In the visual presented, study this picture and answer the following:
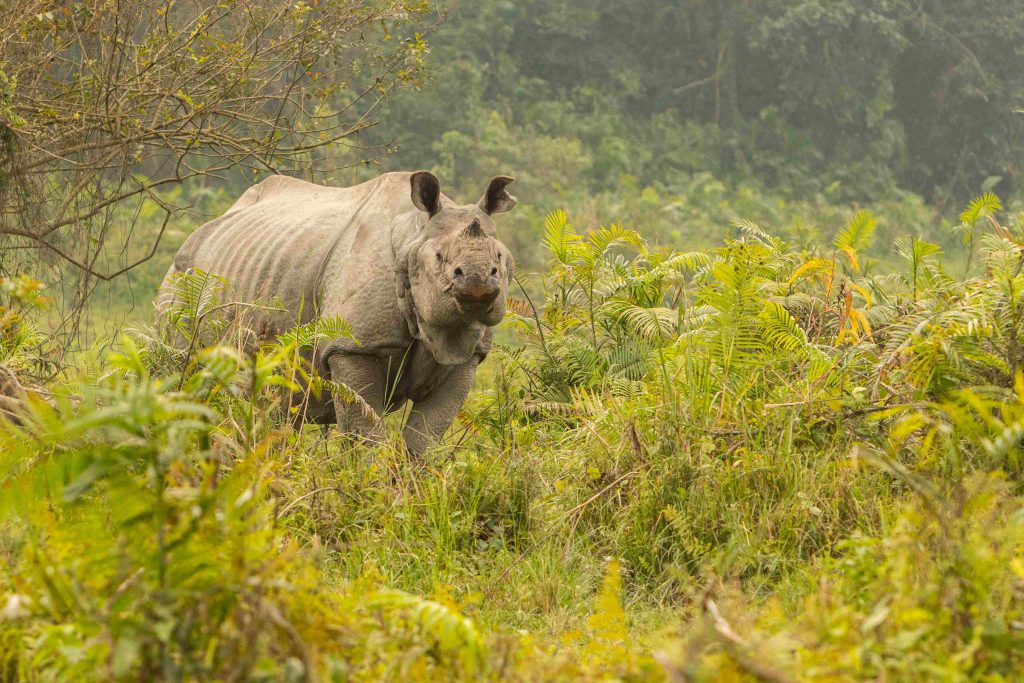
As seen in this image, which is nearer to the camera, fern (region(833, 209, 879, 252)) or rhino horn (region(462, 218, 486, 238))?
rhino horn (region(462, 218, 486, 238))

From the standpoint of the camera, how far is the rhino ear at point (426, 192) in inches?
252

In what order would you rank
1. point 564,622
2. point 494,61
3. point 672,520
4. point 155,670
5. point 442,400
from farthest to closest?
point 494,61 → point 442,400 → point 672,520 → point 564,622 → point 155,670

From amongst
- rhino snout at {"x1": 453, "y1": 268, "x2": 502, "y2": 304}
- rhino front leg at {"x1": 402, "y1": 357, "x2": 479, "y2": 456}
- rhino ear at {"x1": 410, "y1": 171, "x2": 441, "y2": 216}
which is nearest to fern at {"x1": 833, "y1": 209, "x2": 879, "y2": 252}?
rhino front leg at {"x1": 402, "y1": 357, "x2": 479, "y2": 456}

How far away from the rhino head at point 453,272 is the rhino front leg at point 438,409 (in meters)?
0.39

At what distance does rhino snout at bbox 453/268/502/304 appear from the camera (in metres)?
5.96

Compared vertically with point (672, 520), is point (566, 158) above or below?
below

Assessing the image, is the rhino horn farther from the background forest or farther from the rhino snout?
the background forest

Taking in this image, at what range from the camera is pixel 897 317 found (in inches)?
277

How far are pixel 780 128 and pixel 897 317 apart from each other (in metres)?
21.9

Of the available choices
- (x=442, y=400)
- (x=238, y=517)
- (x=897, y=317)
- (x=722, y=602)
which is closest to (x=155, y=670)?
(x=238, y=517)

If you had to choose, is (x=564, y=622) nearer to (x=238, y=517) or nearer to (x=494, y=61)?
(x=238, y=517)

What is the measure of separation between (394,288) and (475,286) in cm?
73

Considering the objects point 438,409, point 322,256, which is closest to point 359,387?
point 438,409

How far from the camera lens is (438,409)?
6930 mm
